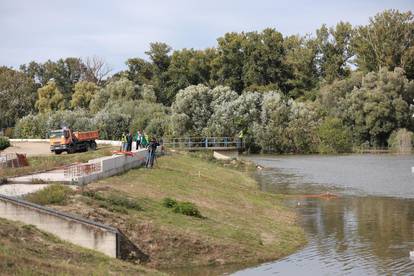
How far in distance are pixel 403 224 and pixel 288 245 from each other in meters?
7.79

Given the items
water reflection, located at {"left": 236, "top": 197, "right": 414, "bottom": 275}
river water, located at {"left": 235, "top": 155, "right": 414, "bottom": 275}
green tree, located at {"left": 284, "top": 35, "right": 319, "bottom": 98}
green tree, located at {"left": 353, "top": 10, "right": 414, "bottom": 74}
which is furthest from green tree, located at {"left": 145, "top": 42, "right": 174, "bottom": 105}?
water reflection, located at {"left": 236, "top": 197, "right": 414, "bottom": 275}

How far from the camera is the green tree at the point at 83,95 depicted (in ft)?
405

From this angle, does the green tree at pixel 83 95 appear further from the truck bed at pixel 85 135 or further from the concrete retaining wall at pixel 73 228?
the concrete retaining wall at pixel 73 228

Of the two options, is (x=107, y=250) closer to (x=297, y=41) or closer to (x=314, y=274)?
(x=314, y=274)

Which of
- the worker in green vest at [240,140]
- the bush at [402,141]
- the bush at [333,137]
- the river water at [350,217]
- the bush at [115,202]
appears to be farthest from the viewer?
the bush at [333,137]

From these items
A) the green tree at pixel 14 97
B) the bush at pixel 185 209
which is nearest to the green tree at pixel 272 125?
the green tree at pixel 14 97

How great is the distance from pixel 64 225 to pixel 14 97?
4236 inches

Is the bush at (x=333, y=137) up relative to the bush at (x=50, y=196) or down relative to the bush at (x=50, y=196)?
up

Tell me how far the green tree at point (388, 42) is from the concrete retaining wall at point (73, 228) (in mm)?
93267

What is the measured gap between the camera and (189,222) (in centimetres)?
2677

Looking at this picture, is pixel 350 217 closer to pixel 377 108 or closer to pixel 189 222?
pixel 189 222

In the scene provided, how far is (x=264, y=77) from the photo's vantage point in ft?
394

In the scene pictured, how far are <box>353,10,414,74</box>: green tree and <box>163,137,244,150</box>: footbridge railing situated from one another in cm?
3461

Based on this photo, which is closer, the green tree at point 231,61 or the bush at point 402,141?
the bush at point 402,141
